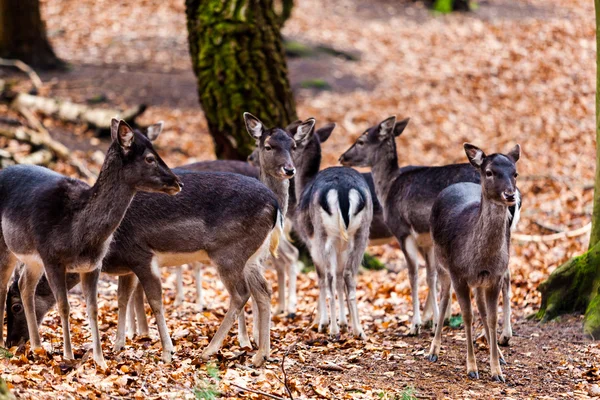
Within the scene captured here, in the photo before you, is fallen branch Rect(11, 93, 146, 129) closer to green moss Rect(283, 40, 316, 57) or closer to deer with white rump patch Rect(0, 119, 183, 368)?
green moss Rect(283, 40, 316, 57)

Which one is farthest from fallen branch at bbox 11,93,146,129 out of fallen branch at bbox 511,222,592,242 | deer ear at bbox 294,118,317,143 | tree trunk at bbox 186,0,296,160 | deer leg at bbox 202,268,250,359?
deer leg at bbox 202,268,250,359

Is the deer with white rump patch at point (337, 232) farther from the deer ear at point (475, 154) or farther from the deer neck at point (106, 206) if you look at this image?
the deer neck at point (106, 206)

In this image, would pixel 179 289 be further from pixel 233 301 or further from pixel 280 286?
pixel 233 301

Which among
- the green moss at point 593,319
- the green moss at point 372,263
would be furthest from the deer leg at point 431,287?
the green moss at point 372,263

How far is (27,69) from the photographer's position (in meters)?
17.4

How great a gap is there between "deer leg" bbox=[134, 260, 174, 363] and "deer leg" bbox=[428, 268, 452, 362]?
227 cm

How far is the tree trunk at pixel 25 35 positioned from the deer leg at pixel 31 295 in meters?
12.0

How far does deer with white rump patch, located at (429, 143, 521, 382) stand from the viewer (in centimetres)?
637

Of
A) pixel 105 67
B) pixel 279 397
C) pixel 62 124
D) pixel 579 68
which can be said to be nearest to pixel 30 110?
pixel 62 124

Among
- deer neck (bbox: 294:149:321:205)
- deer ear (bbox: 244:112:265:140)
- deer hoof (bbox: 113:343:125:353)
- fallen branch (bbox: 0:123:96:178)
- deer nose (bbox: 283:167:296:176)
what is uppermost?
deer ear (bbox: 244:112:265:140)

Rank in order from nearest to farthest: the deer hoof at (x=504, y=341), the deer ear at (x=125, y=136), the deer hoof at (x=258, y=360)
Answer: the deer ear at (x=125, y=136) < the deer hoof at (x=258, y=360) < the deer hoof at (x=504, y=341)

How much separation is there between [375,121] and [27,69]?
746 cm

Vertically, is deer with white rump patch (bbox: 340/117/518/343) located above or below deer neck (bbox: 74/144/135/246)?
below

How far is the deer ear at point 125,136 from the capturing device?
6117 mm
